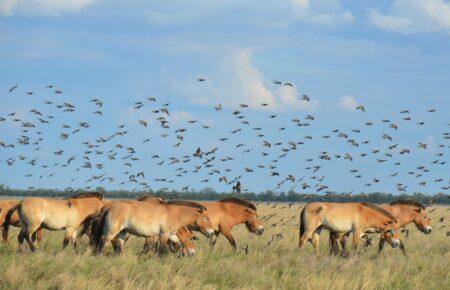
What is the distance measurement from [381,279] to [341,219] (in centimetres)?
462

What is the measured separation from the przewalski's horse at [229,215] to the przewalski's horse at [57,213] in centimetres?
316

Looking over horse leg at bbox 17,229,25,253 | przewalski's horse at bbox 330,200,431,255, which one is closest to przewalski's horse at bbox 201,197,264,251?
przewalski's horse at bbox 330,200,431,255

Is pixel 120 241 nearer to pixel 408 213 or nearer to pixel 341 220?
pixel 341 220

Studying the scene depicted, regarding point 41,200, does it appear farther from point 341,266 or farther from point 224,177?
point 224,177

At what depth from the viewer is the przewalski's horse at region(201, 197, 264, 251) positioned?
20.2m

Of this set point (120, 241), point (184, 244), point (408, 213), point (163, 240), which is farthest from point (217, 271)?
point (408, 213)

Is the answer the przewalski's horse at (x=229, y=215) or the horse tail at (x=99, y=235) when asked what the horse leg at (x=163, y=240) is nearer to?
the horse tail at (x=99, y=235)

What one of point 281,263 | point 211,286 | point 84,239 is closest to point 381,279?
point 281,263

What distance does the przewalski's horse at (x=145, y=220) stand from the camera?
16422 millimetres

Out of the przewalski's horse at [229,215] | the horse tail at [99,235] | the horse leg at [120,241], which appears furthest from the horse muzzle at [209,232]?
the horse tail at [99,235]

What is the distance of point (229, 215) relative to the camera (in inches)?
815

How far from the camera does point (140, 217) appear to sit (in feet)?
54.3

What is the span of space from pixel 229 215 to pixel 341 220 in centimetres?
314

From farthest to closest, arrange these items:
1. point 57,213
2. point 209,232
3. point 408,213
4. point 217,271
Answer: point 408,213 < point 209,232 < point 57,213 < point 217,271
